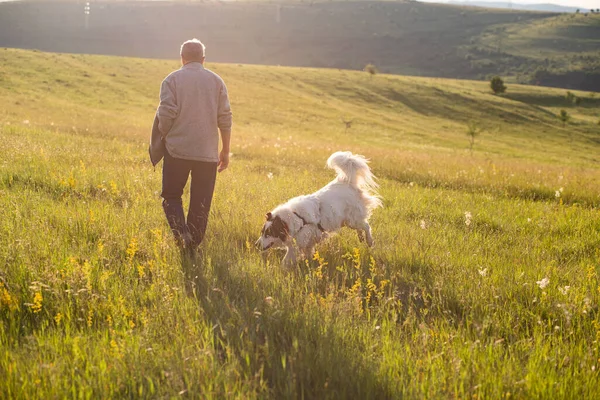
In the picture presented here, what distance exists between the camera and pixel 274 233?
18.7ft

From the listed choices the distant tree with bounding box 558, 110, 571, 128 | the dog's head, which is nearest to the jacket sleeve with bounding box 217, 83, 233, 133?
the dog's head

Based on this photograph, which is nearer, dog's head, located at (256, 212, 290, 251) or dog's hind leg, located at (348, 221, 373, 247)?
dog's head, located at (256, 212, 290, 251)

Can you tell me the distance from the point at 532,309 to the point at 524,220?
14.5 feet

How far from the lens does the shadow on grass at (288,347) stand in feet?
10.3

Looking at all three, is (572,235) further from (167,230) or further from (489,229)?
(167,230)

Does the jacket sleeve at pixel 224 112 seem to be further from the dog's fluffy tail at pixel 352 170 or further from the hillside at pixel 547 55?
the hillside at pixel 547 55

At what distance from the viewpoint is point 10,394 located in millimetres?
2865

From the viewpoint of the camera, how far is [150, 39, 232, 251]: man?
587 centimetres

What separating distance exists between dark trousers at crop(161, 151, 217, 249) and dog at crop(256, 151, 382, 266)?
2.82ft

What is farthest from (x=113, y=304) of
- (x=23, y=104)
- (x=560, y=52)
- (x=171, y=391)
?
(x=560, y=52)

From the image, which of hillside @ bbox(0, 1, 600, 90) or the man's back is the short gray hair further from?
hillside @ bbox(0, 1, 600, 90)

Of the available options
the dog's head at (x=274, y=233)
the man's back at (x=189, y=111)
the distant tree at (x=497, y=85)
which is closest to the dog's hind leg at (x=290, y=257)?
the dog's head at (x=274, y=233)

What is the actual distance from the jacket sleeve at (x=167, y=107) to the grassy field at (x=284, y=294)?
1.40 meters

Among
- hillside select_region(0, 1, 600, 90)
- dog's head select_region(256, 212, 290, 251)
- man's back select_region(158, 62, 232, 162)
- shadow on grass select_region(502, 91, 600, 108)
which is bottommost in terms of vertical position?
dog's head select_region(256, 212, 290, 251)
